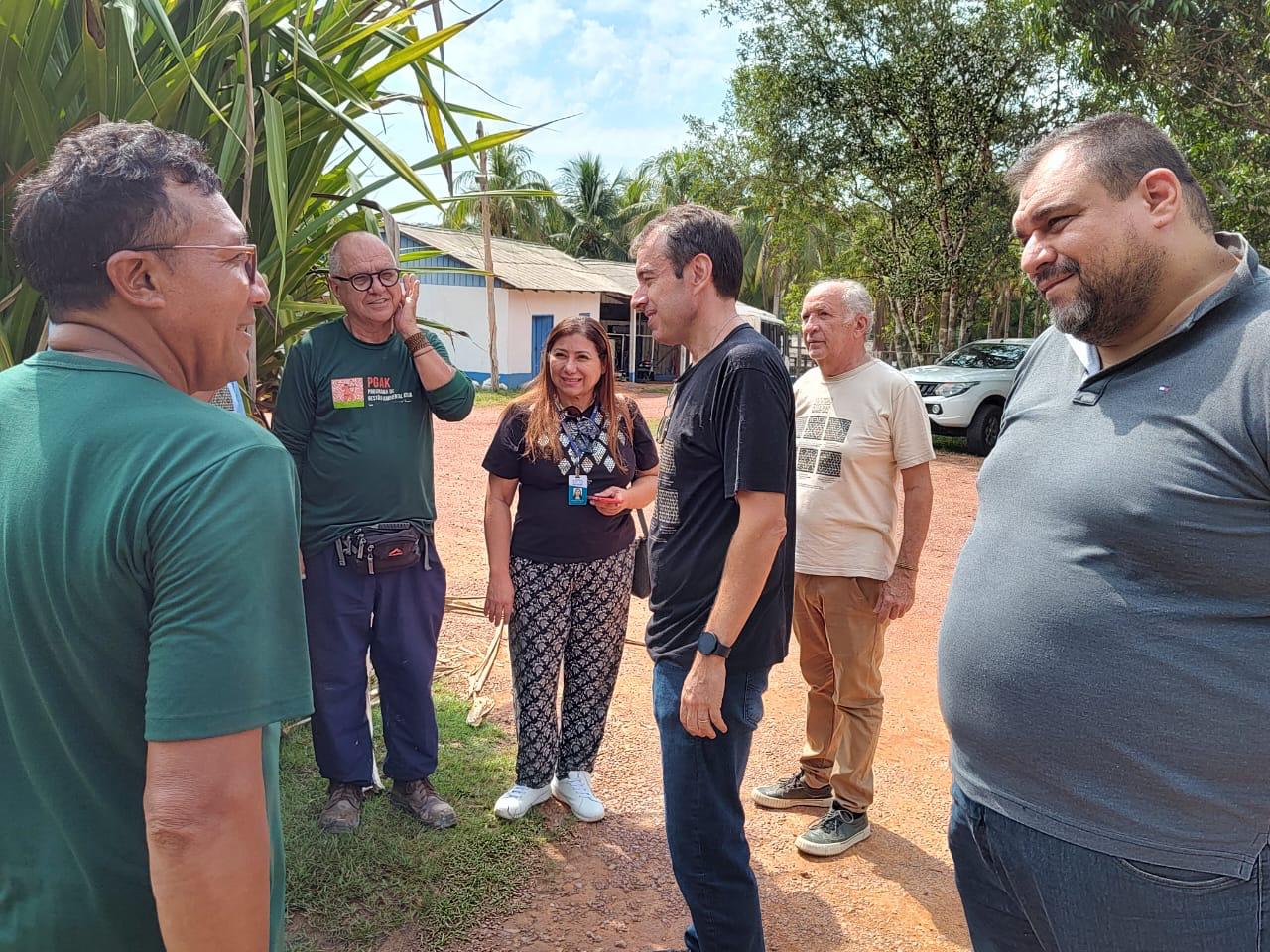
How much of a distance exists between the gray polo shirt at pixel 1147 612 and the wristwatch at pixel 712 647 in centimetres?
61

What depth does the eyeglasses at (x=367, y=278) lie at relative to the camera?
329 centimetres

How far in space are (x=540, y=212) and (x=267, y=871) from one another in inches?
1541

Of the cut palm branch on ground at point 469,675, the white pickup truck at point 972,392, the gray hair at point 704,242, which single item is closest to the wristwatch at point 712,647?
the gray hair at point 704,242

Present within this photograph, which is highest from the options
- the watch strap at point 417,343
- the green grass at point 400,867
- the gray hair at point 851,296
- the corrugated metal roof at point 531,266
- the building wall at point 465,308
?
the corrugated metal roof at point 531,266

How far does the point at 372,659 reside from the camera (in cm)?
353

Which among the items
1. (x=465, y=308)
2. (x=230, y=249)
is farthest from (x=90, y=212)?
(x=465, y=308)

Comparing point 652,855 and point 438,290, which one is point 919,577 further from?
point 438,290

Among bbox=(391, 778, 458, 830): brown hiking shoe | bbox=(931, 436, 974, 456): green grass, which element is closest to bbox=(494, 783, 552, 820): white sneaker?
bbox=(391, 778, 458, 830): brown hiking shoe

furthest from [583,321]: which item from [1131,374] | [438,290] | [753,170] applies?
[438,290]

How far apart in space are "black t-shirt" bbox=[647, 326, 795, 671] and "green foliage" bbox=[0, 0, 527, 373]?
112cm

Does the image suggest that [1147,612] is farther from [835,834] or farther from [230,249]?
[835,834]

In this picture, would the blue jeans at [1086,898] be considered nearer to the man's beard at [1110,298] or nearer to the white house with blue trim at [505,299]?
the man's beard at [1110,298]

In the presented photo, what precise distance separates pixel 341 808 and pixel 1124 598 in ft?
9.53

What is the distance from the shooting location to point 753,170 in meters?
18.0
